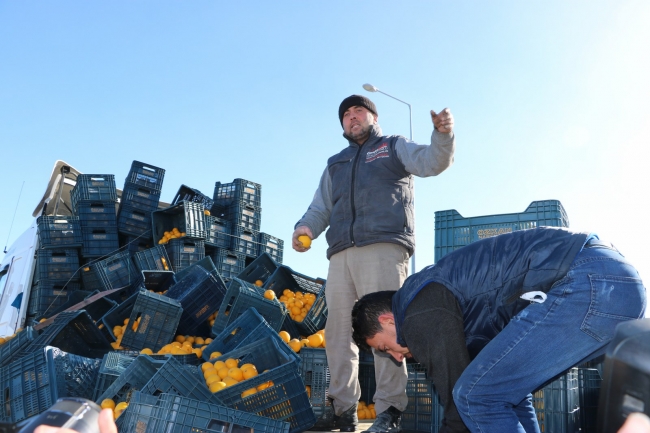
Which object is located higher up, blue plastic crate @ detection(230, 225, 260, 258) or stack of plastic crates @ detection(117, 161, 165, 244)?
stack of plastic crates @ detection(117, 161, 165, 244)

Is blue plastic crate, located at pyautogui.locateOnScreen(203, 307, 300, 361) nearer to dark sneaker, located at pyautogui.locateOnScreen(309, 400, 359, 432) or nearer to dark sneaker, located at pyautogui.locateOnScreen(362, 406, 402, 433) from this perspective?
dark sneaker, located at pyautogui.locateOnScreen(309, 400, 359, 432)

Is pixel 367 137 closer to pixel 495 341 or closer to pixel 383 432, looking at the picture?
pixel 383 432

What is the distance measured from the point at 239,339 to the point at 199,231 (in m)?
4.57

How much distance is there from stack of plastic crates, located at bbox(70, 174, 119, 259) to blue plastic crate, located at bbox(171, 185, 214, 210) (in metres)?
1.19

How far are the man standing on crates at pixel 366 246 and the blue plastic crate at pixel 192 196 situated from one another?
5.90 metres

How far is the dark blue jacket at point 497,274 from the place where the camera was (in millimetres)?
2396

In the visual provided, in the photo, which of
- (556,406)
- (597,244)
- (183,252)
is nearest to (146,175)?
(183,252)

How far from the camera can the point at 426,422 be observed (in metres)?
4.30

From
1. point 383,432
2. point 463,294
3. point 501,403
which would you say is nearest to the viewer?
point 501,403

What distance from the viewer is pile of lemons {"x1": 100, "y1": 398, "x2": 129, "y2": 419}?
3958mm

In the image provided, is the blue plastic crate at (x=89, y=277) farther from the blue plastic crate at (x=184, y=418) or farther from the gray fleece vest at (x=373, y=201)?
the blue plastic crate at (x=184, y=418)

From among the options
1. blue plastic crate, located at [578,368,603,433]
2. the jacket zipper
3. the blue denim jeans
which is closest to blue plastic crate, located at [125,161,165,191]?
the jacket zipper

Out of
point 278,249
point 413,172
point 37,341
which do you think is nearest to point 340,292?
point 413,172

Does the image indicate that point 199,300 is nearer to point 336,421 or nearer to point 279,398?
point 336,421
